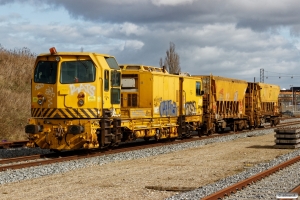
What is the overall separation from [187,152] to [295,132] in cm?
478

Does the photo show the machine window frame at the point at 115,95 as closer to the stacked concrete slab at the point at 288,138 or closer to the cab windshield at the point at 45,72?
the cab windshield at the point at 45,72

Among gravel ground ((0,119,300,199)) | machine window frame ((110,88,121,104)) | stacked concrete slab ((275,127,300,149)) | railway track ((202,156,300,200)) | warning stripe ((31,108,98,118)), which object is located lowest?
gravel ground ((0,119,300,199))

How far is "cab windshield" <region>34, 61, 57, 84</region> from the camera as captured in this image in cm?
1809

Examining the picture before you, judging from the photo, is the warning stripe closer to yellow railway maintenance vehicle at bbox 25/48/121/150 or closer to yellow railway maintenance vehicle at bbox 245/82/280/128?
yellow railway maintenance vehicle at bbox 25/48/121/150

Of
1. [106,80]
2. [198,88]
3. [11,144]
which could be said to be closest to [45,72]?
[106,80]

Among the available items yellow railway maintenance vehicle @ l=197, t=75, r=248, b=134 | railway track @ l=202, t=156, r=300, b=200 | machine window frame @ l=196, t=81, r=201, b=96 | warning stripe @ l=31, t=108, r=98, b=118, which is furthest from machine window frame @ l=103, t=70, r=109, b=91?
yellow railway maintenance vehicle @ l=197, t=75, r=248, b=134

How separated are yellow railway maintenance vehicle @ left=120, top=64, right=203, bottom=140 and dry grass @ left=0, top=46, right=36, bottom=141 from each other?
7556 millimetres

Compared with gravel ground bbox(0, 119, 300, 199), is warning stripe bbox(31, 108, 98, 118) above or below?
above

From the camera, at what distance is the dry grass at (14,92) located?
2685 cm

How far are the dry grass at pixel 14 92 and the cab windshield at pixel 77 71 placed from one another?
8848 mm

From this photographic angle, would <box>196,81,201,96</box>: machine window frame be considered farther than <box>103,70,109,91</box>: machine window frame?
Yes

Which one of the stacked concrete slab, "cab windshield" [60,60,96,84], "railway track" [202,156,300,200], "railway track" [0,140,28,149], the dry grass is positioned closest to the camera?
"railway track" [202,156,300,200]

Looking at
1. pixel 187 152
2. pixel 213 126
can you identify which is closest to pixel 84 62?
pixel 187 152

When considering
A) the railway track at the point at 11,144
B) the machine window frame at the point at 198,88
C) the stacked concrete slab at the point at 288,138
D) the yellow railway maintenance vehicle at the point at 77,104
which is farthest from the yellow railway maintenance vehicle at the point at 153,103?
the stacked concrete slab at the point at 288,138
